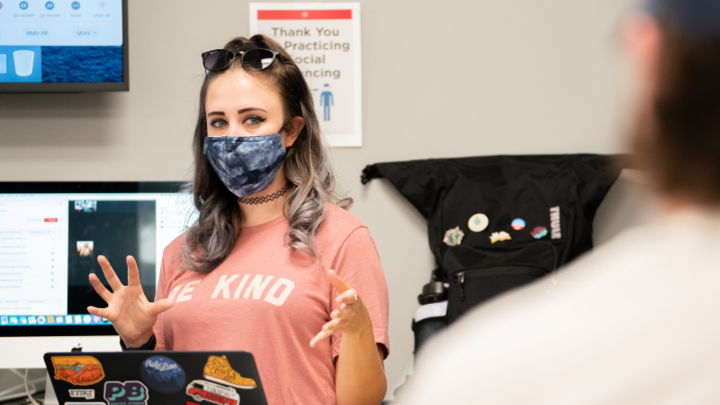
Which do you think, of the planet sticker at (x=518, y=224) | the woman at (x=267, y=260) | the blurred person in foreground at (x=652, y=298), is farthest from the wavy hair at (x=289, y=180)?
the blurred person in foreground at (x=652, y=298)

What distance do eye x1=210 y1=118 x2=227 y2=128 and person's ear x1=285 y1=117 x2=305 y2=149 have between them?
133mm

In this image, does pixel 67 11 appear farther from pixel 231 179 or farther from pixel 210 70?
pixel 231 179

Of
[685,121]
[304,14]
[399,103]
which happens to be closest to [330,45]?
[304,14]

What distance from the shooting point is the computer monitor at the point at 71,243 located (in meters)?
1.57

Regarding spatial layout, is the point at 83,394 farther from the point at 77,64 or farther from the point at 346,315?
the point at 77,64

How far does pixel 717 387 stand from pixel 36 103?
203cm

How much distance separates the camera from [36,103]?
6.15 feet

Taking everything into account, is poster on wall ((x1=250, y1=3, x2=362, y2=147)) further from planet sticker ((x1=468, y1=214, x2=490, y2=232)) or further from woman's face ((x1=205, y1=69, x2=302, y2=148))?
woman's face ((x1=205, y1=69, x2=302, y2=148))

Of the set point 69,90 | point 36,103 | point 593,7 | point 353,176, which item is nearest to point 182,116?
point 69,90

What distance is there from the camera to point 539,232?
169cm

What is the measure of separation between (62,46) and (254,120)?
35.9 inches

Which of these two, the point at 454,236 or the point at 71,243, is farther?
the point at 454,236

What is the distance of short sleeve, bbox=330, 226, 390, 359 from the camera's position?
1112 mm

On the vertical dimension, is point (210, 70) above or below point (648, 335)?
above
